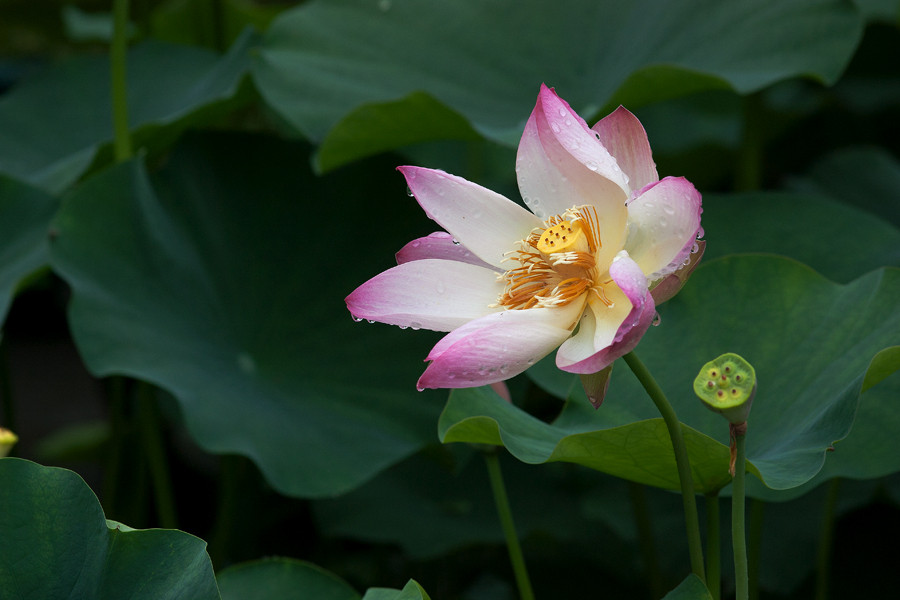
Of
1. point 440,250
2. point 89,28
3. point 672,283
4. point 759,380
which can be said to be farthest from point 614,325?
point 89,28

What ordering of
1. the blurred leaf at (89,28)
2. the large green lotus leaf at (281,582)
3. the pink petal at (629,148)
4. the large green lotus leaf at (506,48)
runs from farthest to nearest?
the blurred leaf at (89,28) < the large green lotus leaf at (506,48) < the large green lotus leaf at (281,582) < the pink petal at (629,148)

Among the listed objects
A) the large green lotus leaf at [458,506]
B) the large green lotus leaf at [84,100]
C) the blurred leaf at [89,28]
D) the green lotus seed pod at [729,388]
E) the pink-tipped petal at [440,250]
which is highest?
the green lotus seed pod at [729,388]

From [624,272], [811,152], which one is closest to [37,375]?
[811,152]

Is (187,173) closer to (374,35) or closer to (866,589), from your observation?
(374,35)

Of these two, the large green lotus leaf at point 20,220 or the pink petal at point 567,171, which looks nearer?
the pink petal at point 567,171

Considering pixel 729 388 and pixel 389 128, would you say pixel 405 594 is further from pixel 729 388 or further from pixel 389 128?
pixel 389 128

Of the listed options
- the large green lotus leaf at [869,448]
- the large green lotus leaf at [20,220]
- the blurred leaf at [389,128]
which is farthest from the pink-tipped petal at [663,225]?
the large green lotus leaf at [20,220]

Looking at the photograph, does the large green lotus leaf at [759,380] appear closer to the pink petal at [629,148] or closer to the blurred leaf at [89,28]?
the pink petal at [629,148]
